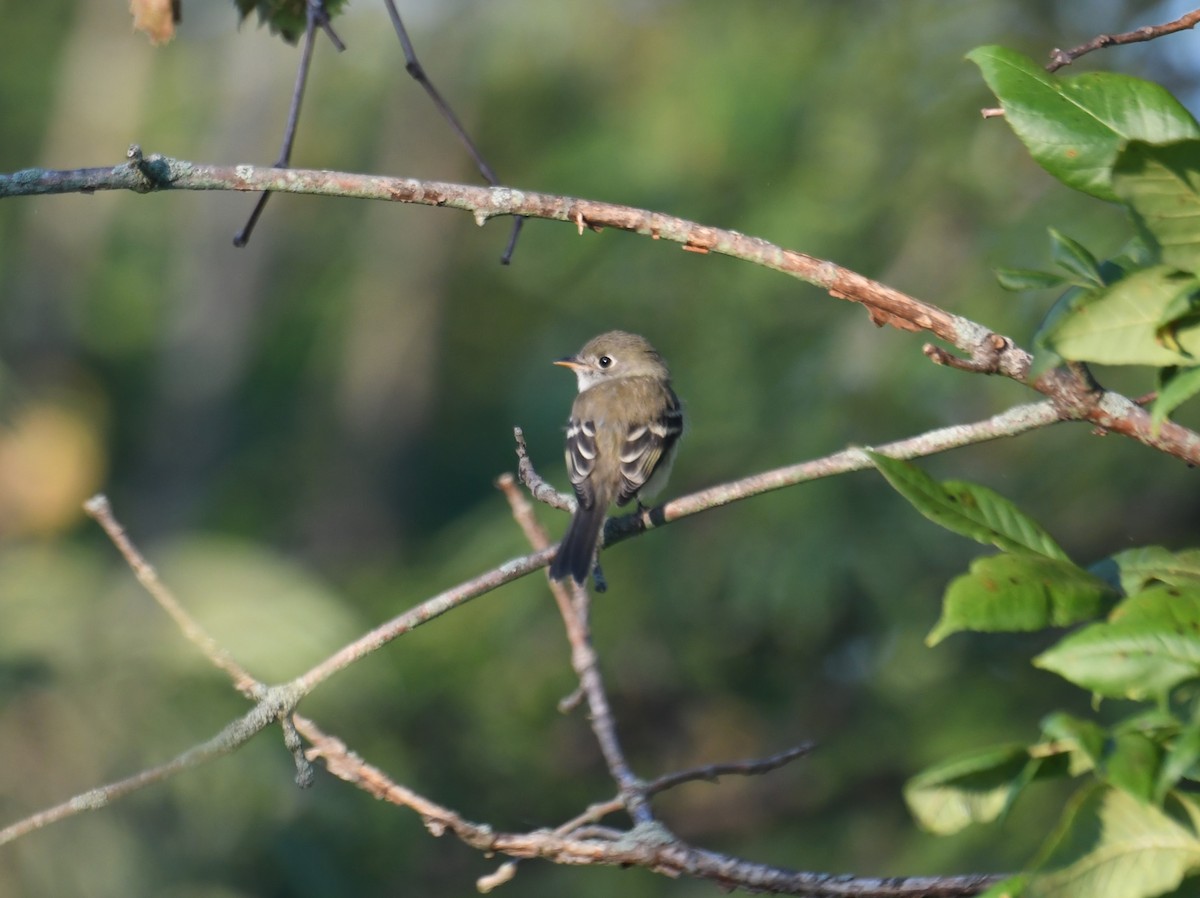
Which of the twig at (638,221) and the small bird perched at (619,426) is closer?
the twig at (638,221)

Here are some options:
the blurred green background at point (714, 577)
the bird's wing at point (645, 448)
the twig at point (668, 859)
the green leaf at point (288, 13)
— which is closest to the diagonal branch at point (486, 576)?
the twig at point (668, 859)

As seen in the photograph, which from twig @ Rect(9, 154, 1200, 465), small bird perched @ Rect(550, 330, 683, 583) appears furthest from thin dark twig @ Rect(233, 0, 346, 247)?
small bird perched @ Rect(550, 330, 683, 583)

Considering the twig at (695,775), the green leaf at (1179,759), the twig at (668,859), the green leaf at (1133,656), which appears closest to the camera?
the green leaf at (1179,759)

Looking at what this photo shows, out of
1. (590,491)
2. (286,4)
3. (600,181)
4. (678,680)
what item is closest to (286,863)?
(678,680)

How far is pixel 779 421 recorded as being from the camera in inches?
257

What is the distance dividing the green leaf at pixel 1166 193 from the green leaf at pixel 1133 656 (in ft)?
1.31

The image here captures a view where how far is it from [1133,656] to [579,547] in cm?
204

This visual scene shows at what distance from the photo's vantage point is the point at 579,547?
10.8ft

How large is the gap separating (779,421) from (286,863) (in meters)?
3.52

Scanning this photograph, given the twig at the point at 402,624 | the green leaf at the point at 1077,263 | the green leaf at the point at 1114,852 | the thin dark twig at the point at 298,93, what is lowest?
the green leaf at the point at 1114,852

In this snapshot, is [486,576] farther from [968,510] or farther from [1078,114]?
[1078,114]

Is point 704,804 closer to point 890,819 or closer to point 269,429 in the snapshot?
point 890,819

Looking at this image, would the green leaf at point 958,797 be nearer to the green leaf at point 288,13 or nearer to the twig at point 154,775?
the twig at point 154,775

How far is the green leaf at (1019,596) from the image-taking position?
1372mm
